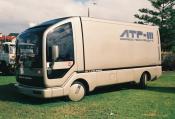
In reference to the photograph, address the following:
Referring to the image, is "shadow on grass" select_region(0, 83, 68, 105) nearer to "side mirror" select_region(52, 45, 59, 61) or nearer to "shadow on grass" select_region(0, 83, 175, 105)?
"shadow on grass" select_region(0, 83, 175, 105)

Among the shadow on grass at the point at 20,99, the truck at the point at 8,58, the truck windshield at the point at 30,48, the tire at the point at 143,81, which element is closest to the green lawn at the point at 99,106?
the shadow on grass at the point at 20,99

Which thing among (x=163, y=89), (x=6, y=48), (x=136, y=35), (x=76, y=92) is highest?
(x=136, y=35)

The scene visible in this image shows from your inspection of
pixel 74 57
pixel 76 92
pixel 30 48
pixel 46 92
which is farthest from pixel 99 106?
pixel 30 48

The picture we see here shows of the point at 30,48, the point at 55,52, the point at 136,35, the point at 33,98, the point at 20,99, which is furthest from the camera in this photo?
the point at 136,35

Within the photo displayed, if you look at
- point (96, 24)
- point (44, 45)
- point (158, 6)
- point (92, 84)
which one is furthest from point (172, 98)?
point (158, 6)

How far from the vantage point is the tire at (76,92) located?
12827mm

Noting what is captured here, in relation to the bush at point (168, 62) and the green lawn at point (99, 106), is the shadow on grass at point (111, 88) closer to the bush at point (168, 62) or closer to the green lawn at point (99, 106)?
the green lawn at point (99, 106)

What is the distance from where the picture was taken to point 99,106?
11648 millimetres

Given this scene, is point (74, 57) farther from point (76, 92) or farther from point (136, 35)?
point (136, 35)

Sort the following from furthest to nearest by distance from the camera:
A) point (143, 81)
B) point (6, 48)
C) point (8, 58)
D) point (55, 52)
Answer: point (6, 48) < point (8, 58) < point (143, 81) < point (55, 52)

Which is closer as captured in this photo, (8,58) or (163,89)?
(163,89)

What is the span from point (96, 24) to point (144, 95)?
3395 millimetres

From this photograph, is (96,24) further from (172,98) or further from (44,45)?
(172,98)

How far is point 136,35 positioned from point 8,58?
472 inches
